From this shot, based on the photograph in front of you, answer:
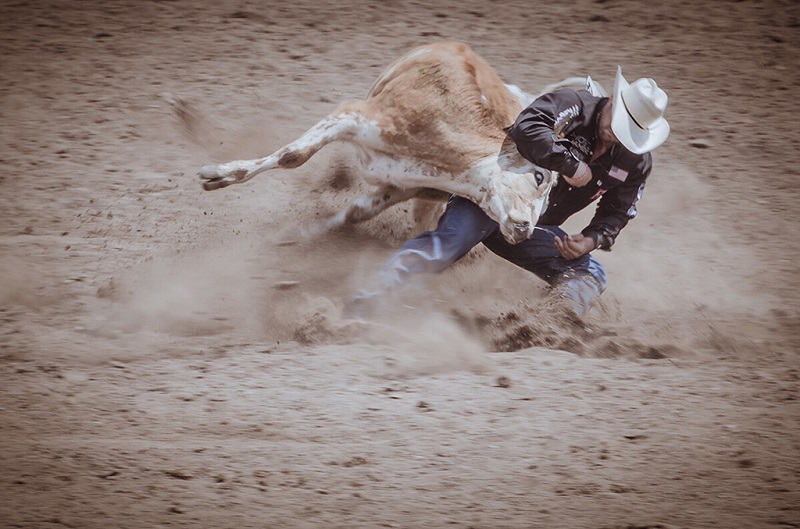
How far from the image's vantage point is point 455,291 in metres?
5.08

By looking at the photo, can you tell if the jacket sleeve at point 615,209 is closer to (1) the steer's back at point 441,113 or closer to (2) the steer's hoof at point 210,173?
(1) the steer's back at point 441,113

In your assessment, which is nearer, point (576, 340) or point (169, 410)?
point (169, 410)

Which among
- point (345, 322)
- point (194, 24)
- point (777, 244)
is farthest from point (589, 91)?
point (194, 24)

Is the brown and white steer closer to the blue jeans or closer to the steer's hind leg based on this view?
the steer's hind leg

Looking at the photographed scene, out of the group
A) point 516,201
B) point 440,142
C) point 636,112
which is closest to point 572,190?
point 516,201

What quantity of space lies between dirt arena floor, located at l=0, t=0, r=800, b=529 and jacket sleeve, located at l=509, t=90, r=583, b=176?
0.88 meters

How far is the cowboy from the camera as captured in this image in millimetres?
4184

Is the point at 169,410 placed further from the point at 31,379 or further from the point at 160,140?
the point at 160,140

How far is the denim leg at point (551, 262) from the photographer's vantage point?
4707 millimetres

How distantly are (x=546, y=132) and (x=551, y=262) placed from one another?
3.10 ft

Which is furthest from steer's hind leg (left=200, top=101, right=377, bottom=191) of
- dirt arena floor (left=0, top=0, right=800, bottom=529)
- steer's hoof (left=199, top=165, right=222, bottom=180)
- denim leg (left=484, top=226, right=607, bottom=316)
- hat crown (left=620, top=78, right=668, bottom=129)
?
hat crown (left=620, top=78, right=668, bottom=129)

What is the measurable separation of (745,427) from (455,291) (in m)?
1.90

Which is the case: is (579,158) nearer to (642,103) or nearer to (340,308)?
(642,103)

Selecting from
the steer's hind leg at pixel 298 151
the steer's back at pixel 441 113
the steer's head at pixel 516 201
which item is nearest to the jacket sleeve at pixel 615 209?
the steer's head at pixel 516 201
